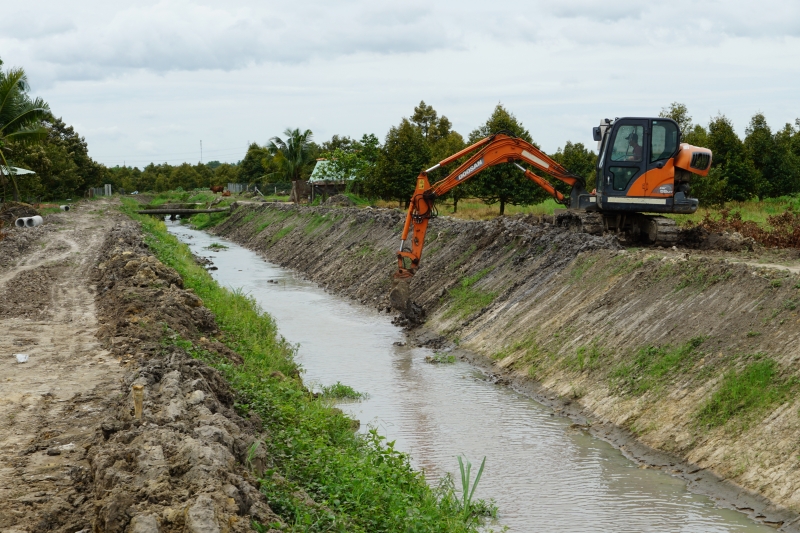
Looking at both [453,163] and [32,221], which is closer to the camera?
[32,221]

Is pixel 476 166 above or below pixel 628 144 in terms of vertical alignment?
below

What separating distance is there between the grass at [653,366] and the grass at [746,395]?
1245 millimetres

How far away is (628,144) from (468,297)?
19.1ft

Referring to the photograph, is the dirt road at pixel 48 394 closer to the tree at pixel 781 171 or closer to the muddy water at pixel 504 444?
the muddy water at pixel 504 444

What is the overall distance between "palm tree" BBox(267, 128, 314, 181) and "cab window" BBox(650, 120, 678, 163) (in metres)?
59.4

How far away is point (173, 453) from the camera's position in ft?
25.0

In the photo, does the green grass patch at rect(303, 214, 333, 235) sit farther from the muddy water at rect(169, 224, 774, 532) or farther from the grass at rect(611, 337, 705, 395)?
the grass at rect(611, 337, 705, 395)

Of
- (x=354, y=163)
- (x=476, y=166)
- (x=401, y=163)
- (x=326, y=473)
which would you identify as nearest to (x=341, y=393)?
(x=326, y=473)

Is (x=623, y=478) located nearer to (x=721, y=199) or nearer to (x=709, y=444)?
(x=709, y=444)

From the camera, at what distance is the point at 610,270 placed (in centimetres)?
1869

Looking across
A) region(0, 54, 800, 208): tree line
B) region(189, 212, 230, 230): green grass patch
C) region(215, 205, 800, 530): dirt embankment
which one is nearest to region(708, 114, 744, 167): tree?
region(0, 54, 800, 208): tree line

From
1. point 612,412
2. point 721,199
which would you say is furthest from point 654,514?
point 721,199

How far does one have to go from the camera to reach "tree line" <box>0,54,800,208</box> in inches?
1512

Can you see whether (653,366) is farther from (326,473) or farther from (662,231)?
(662,231)
